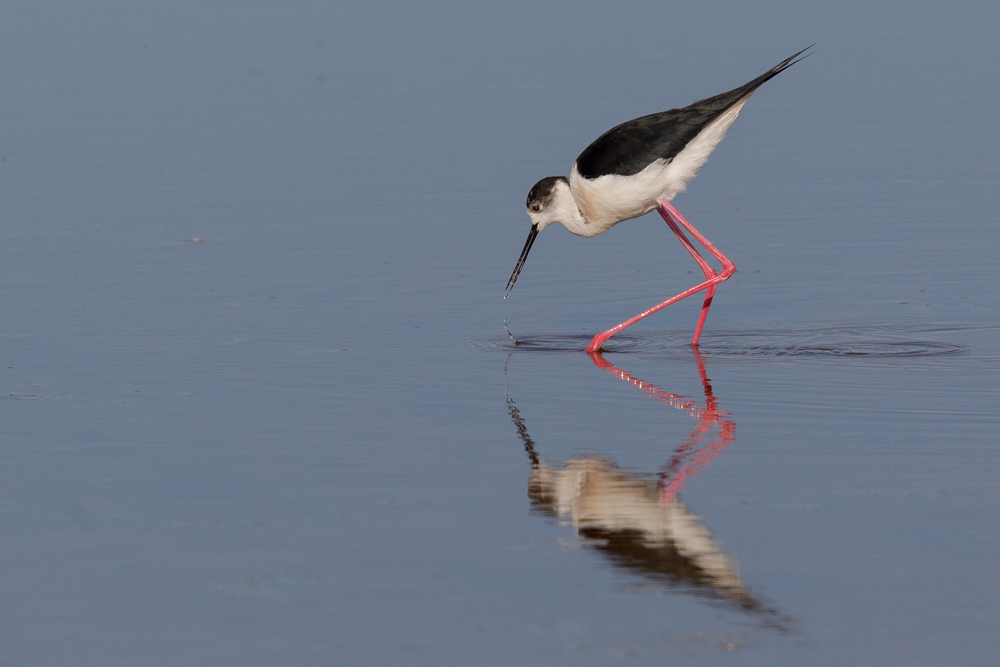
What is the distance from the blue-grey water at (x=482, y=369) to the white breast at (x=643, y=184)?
1.75ft

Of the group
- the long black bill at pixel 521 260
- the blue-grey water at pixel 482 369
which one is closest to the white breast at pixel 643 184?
the long black bill at pixel 521 260

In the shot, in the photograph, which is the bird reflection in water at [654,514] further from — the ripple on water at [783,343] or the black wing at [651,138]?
the black wing at [651,138]

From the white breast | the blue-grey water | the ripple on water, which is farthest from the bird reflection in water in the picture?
the white breast

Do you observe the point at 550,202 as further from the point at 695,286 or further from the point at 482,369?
the point at 482,369

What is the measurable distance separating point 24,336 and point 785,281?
3974 mm

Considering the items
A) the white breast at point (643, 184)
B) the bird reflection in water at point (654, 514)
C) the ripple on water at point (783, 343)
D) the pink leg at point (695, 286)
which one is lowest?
the bird reflection in water at point (654, 514)

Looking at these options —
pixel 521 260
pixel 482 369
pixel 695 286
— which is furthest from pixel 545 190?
pixel 482 369

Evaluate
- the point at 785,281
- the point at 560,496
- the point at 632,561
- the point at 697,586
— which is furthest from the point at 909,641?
the point at 785,281

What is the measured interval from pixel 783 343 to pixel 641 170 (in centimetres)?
114

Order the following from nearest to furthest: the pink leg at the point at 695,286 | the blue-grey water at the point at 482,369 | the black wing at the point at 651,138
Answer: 1. the blue-grey water at the point at 482,369
2. the pink leg at the point at 695,286
3. the black wing at the point at 651,138

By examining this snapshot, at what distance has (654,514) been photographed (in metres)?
4.68

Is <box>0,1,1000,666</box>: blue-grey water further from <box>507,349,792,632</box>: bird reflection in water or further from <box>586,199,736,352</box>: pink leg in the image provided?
<box>586,199,736,352</box>: pink leg

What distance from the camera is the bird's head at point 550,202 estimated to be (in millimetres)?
7777

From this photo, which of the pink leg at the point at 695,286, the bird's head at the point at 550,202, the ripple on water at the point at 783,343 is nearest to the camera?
the ripple on water at the point at 783,343
